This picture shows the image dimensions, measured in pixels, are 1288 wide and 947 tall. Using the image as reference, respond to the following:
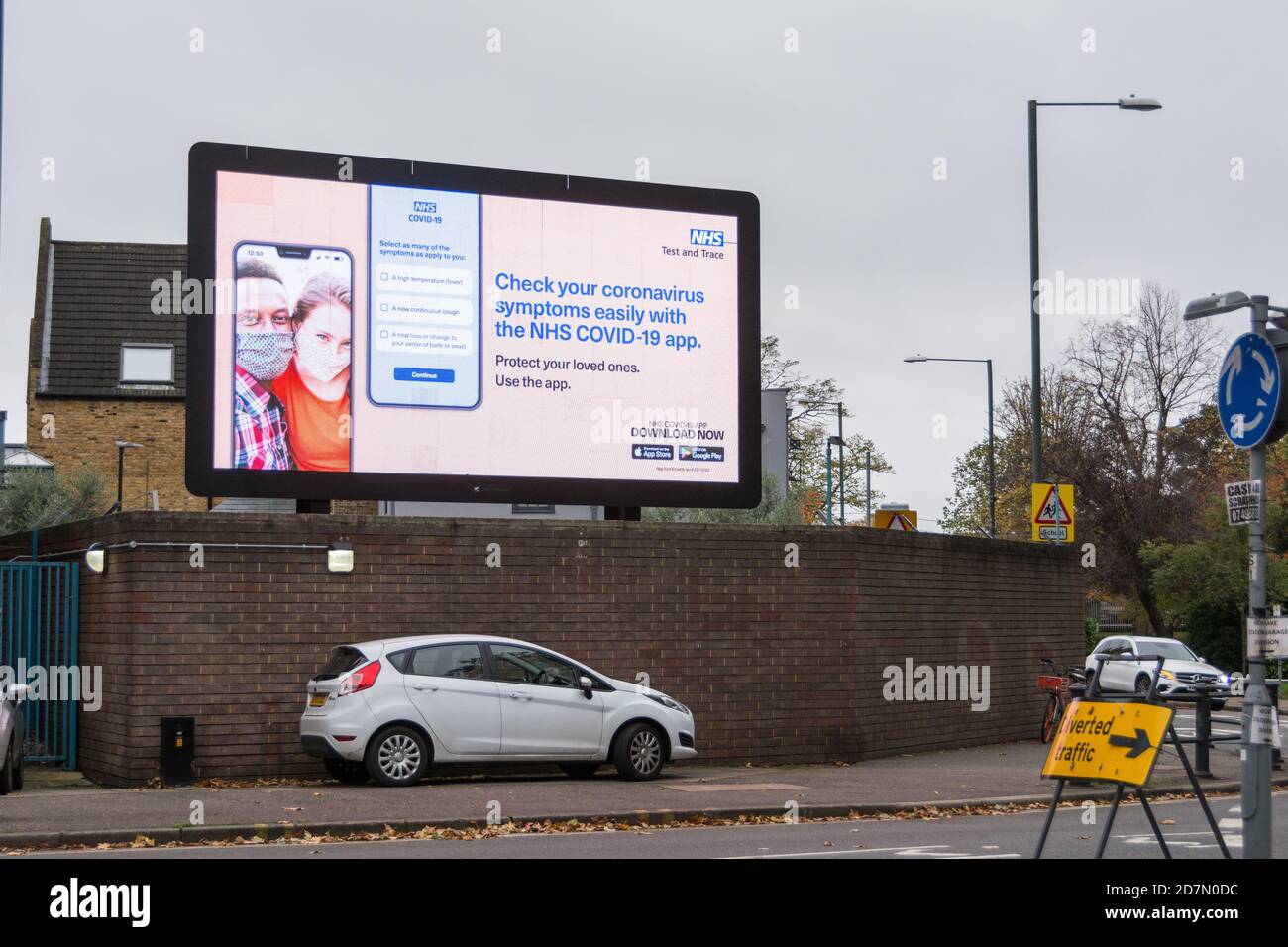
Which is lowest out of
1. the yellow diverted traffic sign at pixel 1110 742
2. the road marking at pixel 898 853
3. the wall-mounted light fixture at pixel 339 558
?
the road marking at pixel 898 853

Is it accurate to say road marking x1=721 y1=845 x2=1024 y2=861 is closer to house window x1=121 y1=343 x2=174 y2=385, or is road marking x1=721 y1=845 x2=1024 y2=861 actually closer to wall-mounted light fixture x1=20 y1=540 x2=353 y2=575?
wall-mounted light fixture x1=20 y1=540 x2=353 y2=575

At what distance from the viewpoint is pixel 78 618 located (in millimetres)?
18828

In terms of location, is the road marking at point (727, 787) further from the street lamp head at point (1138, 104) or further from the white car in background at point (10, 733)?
the street lamp head at point (1138, 104)

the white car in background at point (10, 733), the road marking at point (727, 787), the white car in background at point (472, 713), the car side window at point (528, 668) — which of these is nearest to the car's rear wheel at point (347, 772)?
the white car in background at point (472, 713)

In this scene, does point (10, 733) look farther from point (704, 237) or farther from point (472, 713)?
point (704, 237)

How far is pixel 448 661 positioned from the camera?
16.2 meters

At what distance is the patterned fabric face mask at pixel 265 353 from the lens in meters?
17.6

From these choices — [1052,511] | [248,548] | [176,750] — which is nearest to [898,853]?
[176,750]

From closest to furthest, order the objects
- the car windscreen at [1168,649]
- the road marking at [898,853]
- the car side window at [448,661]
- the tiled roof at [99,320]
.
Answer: the road marking at [898,853]
the car side window at [448,661]
the car windscreen at [1168,649]
the tiled roof at [99,320]

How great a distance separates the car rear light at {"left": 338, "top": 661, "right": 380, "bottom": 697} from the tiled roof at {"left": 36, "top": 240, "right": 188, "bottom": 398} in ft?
124

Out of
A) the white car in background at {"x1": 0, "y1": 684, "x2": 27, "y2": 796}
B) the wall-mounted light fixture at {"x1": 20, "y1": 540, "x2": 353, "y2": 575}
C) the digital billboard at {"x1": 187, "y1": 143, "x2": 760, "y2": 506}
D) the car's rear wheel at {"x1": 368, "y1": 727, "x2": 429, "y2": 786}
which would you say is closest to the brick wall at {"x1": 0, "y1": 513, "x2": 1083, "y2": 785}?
the wall-mounted light fixture at {"x1": 20, "y1": 540, "x2": 353, "y2": 575}

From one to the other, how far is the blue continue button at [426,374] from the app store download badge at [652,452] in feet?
7.83

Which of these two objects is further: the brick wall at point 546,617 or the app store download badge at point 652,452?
the app store download badge at point 652,452

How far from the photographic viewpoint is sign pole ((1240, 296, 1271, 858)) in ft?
32.1
